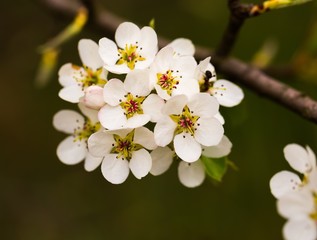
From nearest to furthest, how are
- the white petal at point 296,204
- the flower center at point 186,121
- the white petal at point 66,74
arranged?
the white petal at point 296,204 < the flower center at point 186,121 < the white petal at point 66,74

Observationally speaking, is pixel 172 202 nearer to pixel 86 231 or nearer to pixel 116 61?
pixel 86 231

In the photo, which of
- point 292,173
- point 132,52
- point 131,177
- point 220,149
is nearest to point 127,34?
point 132,52

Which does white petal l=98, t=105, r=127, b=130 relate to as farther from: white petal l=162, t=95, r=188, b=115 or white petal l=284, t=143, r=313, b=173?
white petal l=284, t=143, r=313, b=173

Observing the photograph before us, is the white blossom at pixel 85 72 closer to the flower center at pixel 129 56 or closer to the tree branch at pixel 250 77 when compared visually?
the flower center at pixel 129 56

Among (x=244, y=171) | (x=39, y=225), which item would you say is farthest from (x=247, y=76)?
(x=39, y=225)

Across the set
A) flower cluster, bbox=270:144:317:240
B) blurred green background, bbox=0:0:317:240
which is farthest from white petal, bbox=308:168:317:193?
blurred green background, bbox=0:0:317:240

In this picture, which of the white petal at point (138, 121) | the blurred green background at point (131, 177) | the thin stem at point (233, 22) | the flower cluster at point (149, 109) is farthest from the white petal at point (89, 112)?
the blurred green background at point (131, 177)
